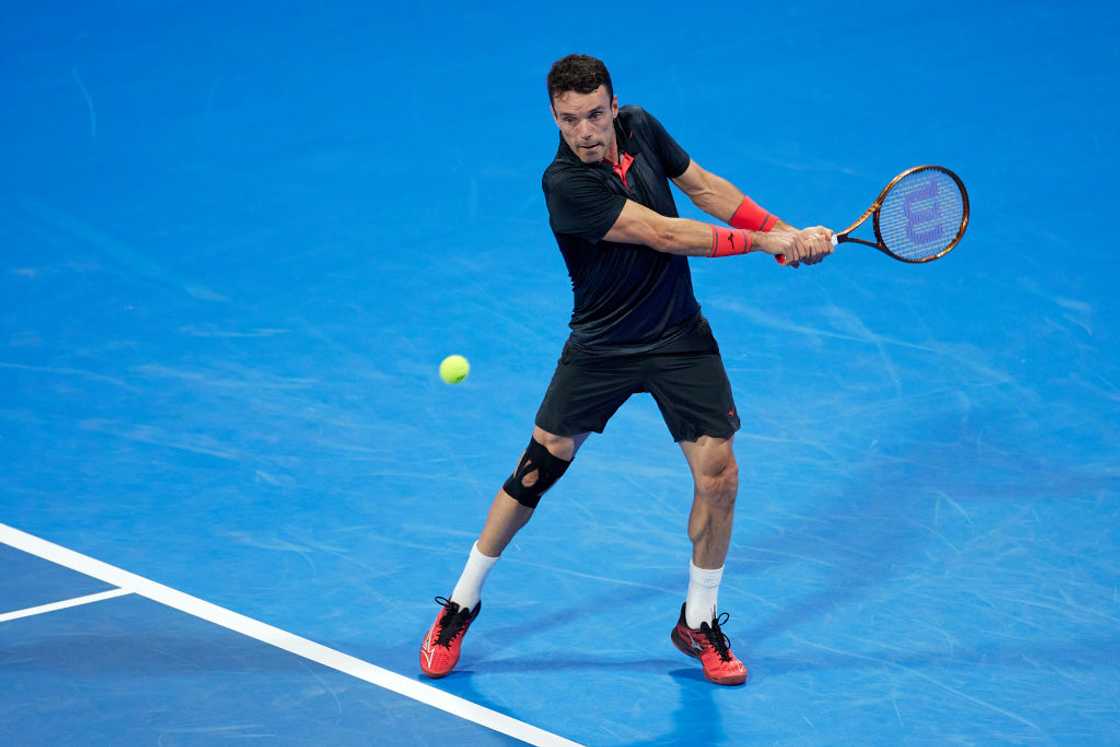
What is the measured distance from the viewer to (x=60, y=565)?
577 centimetres

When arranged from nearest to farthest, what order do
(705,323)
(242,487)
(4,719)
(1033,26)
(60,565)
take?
(4,719) → (705,323) → (60,565) → (242,487) → (1033,26)

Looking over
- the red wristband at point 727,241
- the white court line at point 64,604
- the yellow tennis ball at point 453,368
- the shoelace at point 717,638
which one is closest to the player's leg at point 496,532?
the shoelace at point 717,638

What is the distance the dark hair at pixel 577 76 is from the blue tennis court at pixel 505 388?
6.31 feet

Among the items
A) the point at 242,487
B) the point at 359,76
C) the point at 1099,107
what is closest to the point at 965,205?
the point at 242,487

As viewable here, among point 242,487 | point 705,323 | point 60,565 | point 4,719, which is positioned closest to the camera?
point 4,719

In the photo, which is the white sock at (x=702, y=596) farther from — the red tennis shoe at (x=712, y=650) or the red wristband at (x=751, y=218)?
the red wristband at (x=751, y=218)

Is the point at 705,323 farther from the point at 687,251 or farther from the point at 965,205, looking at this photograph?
the point at 965,205

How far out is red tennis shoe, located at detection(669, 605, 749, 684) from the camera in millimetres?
4840

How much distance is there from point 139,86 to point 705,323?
7430 millimetres

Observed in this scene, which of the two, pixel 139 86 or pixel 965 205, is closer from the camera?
pixel 965 205

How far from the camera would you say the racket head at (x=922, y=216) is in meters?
5.18

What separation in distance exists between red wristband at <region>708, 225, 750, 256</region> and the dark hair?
578 millimetres

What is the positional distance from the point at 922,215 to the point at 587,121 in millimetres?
1432

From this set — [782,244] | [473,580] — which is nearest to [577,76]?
[782,244]
